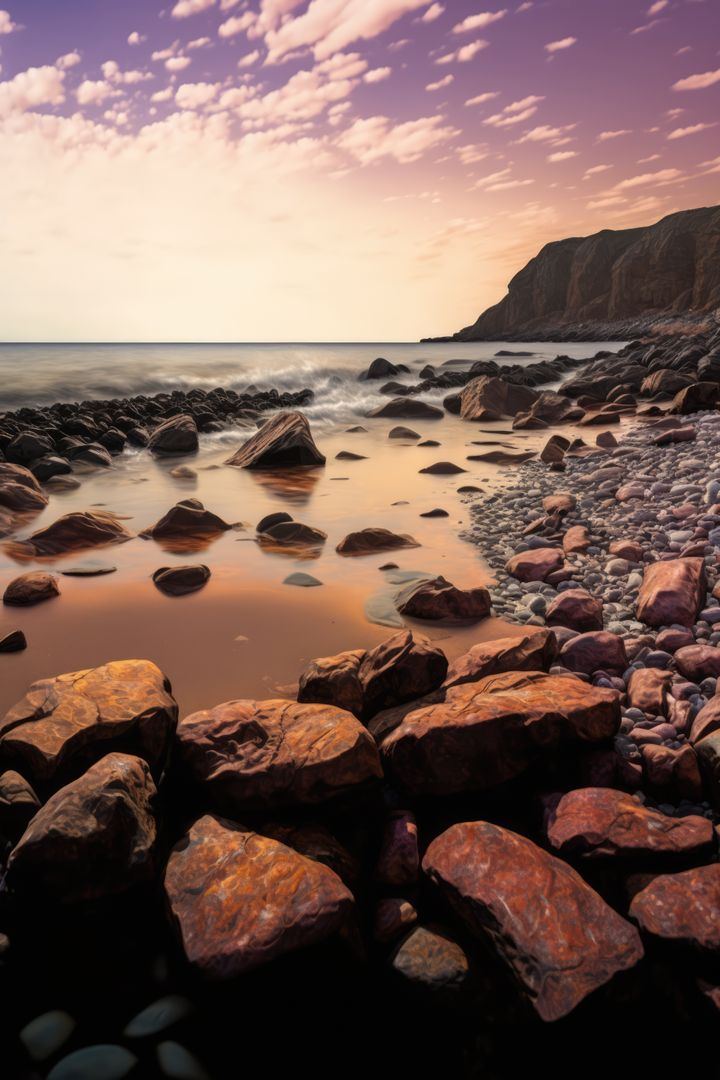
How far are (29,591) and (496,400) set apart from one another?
14.4m

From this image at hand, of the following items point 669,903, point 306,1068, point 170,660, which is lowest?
point 306,1068

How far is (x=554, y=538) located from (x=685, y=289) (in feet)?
285

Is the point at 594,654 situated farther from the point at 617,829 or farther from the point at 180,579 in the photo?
the point at 180,579

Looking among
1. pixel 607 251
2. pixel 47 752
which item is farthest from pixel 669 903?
pixel 607 251

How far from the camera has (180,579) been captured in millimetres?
4910

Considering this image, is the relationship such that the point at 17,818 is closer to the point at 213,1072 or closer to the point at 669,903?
the point at 213,1072

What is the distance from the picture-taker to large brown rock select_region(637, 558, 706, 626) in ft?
12.2

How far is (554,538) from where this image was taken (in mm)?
5594

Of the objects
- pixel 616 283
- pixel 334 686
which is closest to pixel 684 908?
pixel 334 686

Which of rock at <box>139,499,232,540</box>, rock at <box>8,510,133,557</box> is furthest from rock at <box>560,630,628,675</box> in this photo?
rock at <box>8,510,133,557</box>

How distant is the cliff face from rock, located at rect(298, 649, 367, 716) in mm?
74230

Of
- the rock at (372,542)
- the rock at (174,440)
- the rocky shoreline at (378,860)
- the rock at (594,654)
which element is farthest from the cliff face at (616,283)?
the rocky shoreline at (378,860)

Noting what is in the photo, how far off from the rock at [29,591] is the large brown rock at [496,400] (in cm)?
1334

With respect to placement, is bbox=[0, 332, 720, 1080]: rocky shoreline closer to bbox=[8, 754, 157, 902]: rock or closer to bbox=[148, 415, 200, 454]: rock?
bbox=[8, 754, 157, 902]: rock
